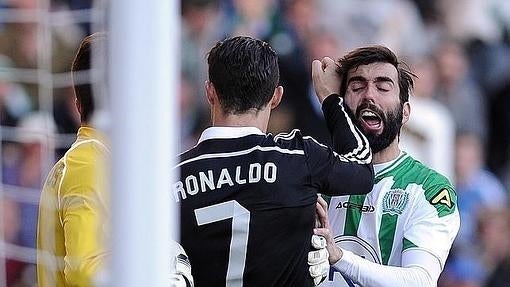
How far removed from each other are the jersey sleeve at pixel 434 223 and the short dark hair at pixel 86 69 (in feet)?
3.43

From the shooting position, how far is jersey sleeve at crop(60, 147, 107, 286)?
11.6 feet

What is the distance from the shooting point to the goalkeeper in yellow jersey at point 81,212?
11.6 feet

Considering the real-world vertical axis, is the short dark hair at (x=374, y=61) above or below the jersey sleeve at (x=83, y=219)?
above

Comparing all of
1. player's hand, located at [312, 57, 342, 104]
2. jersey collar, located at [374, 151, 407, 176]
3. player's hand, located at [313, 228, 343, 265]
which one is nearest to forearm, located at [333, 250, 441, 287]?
player's hand, located at [313, 228, 343, 265]

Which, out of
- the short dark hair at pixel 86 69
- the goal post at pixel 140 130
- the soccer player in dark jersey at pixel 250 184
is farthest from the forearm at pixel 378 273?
the goal post at pixel 140 130

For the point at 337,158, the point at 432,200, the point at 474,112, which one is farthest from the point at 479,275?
the point at 337,158

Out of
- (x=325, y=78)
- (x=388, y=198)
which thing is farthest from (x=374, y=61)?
(x=388, y=198)

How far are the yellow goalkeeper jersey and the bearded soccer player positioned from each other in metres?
0.77

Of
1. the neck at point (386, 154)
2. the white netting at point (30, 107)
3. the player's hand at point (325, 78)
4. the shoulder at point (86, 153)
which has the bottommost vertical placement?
the white netting at point (30, 107)

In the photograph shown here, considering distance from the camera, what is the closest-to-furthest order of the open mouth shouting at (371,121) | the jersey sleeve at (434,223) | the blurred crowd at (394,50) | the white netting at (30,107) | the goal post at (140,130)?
the goal post at (140,130) < the jersey sleeve at (434,223) < the open mouth shouting at (371,121) < the white netting at (30,107) < the blurred crowd at (394,50)

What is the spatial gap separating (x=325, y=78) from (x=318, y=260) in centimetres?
67

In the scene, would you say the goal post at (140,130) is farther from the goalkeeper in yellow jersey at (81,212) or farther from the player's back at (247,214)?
the player's back at (247,214)

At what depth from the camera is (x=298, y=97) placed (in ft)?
26.9

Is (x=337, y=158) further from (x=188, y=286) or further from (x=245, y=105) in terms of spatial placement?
(x=188, y=286)
